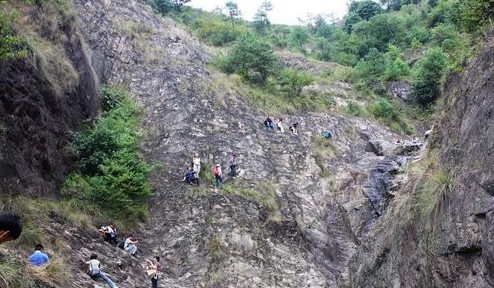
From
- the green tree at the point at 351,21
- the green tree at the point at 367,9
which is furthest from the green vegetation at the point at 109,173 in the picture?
the green tree at the point at 367,9

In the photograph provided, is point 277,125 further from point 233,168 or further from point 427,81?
point 427,81

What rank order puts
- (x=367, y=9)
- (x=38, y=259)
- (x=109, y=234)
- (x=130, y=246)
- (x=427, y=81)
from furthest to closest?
1. (x=367, y=9)
2. (x=427, y=81)
3. (x=130, y=246)
4. (x=109, y=234)
5. (x=38, y=259)

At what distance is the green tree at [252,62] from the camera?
30.8 m

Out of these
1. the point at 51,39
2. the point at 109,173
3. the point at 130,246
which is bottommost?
the point at 130,246

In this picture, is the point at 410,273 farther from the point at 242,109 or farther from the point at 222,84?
the point at 222,84

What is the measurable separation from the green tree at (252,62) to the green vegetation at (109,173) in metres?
12.4

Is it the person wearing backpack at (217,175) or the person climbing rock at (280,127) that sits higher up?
the person climbing rock at (280,127)

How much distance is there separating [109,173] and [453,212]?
468 inches

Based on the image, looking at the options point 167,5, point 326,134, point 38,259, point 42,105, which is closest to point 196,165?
point 42,105

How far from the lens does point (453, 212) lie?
8234mm

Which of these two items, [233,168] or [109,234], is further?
[233,168]

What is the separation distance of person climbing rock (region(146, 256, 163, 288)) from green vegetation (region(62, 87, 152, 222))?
2.43 metres

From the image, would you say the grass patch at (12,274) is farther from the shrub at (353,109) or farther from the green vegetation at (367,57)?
the shrub at (353,109)

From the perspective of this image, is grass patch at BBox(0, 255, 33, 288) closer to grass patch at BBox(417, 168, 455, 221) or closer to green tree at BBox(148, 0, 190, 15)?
grass patch at BBox(417, 168, 455, 221)
